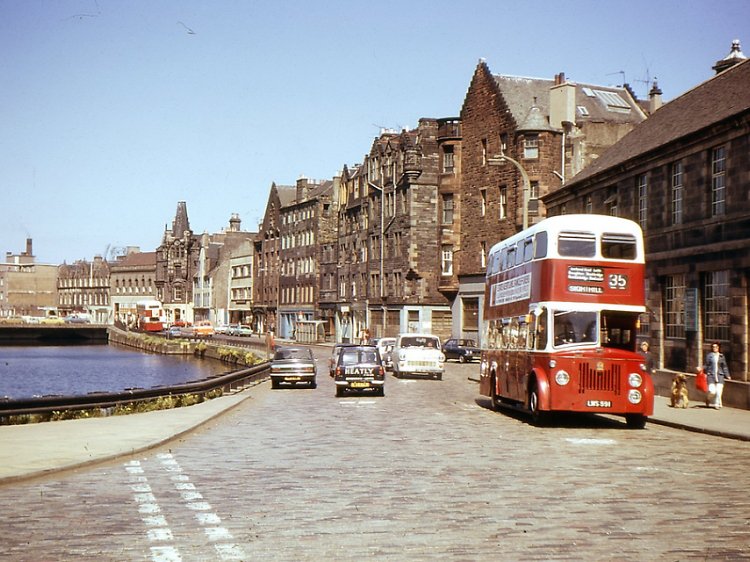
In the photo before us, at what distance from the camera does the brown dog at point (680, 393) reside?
25234 mm

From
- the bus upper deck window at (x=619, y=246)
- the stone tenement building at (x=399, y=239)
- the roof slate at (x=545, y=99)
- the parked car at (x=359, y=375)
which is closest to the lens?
the bus upper deck window at (x=619, y=246)

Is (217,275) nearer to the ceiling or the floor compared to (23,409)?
nearer to the ceiling

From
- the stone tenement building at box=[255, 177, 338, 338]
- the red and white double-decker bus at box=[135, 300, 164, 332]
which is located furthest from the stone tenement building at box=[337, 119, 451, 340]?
the red and white double-decker bus at box=[135, 300, 164, 332]

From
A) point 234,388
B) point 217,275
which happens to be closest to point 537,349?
point 234,388

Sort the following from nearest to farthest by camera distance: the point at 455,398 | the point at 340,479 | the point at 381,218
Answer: the point at 340,479 < the point at 455,398 < the point at 381,218

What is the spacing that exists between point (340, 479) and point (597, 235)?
10315 millimetres

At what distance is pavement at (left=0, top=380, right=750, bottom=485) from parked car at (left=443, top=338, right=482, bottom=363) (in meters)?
31.2

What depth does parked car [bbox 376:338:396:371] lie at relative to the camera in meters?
48.0

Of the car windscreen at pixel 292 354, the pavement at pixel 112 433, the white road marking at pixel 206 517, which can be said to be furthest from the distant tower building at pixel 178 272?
the white road marking at pixel 206 517

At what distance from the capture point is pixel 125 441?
16.3 meters

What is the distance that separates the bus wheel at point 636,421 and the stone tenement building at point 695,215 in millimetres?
5556

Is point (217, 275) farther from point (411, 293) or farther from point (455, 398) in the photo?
point (455, 398)

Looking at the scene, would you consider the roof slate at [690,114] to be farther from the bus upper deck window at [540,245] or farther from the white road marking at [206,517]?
the white road marking at [206,517]

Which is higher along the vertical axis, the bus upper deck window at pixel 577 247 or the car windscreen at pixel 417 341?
the bus upper deck window at pixel 577 247
